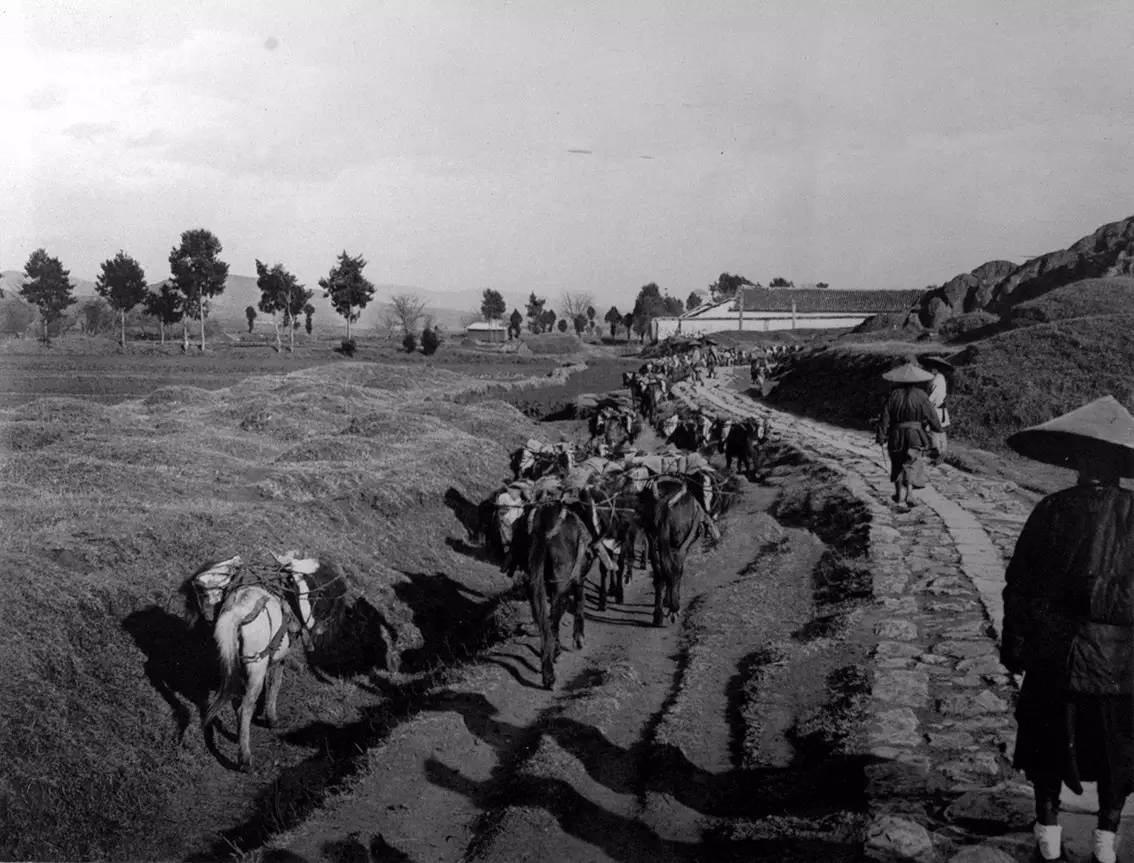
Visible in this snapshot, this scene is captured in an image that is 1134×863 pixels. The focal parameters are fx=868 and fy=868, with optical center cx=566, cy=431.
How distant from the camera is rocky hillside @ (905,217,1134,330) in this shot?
36375 millimetres

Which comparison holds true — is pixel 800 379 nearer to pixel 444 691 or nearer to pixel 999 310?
pixel 999 310

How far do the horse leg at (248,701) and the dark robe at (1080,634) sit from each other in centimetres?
686

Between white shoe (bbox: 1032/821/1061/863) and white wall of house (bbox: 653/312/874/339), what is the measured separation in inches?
3469

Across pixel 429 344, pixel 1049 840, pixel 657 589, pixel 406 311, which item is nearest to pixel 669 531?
pixel 657 589

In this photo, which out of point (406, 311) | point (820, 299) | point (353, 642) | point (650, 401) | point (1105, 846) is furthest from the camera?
point (406, 311)

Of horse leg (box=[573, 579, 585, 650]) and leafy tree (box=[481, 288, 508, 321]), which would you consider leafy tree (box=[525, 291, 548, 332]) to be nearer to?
leafy tree (box=[481, 288, 508, 321])

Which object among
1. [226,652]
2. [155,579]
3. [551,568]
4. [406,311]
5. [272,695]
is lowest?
[272,695]

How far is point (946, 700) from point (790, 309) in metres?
90.7

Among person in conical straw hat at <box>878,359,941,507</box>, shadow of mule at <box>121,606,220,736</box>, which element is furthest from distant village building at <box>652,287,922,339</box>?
shadow of mule at <box>121,606,220,736</box>

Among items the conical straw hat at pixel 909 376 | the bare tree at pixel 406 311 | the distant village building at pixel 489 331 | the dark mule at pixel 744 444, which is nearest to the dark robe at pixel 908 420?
the conical straw hat at pixel 909 376

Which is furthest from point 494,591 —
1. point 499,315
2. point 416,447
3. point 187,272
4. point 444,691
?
point 499,315

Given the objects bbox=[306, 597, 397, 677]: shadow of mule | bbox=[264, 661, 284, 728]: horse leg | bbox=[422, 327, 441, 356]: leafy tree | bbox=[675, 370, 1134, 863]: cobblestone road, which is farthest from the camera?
bbox=[422, 327, 441, 356]: leafy tree

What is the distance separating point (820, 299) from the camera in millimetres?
96188

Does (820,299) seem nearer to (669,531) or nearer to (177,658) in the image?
(669,531)
